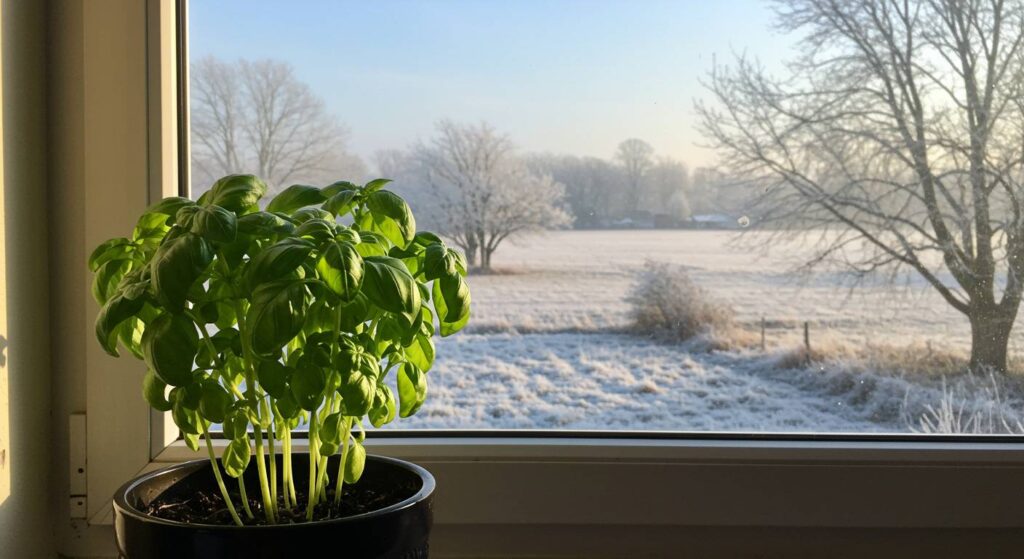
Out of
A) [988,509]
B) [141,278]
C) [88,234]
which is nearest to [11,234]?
[88,234]

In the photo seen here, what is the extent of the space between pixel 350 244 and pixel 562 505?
1.71ft

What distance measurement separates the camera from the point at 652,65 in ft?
3.83

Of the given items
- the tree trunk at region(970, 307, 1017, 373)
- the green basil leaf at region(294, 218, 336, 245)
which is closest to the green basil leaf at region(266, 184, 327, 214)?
the green basil leaf at region(294, 218, 336, 245)

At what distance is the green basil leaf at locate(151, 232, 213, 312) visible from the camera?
643 mm

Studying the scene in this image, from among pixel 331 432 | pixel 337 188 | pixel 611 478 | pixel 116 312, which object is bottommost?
pixel 611 478

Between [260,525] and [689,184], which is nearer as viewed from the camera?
[260,525]

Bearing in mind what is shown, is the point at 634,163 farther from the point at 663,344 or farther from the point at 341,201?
the point at 341,201

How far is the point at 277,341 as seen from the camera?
0.64m

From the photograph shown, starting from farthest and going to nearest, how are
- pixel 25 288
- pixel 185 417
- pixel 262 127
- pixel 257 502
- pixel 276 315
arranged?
pixel 262 127
pixel 25 288
pixel 257 502
pixel 185 417
pixel 276 315

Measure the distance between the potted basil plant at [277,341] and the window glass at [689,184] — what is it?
0.33 meters

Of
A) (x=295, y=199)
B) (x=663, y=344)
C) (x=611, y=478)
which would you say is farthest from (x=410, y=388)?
(x=663, y=344)

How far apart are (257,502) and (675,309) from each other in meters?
0.60

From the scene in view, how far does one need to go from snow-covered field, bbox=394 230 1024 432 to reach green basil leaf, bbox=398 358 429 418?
33cm

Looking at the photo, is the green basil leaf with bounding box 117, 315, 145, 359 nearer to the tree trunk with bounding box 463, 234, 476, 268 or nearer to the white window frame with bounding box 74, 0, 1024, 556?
the white window frame with bounding box 74, 0, 1024, 556
